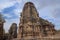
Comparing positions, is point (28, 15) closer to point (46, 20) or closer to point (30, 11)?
point (30, 11)

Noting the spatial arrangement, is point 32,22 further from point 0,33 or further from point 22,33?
point 0,33

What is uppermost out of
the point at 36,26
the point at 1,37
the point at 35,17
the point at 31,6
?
the point at 31,6

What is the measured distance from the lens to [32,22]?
46.2 metres

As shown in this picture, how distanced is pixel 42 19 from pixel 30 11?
7.24 meters

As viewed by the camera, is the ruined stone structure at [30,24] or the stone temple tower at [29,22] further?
the stone temple tower at [29,22]

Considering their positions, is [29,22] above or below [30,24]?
above

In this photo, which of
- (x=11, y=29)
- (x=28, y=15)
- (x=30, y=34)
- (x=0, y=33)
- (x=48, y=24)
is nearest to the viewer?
(x=0, y=33)

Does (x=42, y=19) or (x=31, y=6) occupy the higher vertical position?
(x=31, y=6)

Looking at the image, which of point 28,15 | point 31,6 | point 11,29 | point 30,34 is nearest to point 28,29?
point 30,34

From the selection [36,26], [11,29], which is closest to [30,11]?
[36,26]

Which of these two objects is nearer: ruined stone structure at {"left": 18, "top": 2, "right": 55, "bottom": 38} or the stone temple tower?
ruined stone structure at {"left": 18, "top": 2, "right": 55, "bottom": 38}

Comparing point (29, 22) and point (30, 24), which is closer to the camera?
point (30, 24)

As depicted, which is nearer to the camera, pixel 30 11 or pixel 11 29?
pixel 30 11

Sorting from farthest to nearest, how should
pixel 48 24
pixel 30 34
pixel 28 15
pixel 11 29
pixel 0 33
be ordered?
pixel 11 29
pixel 48 24
pixel 28 15
pixel 30 34
pixel 0 33
